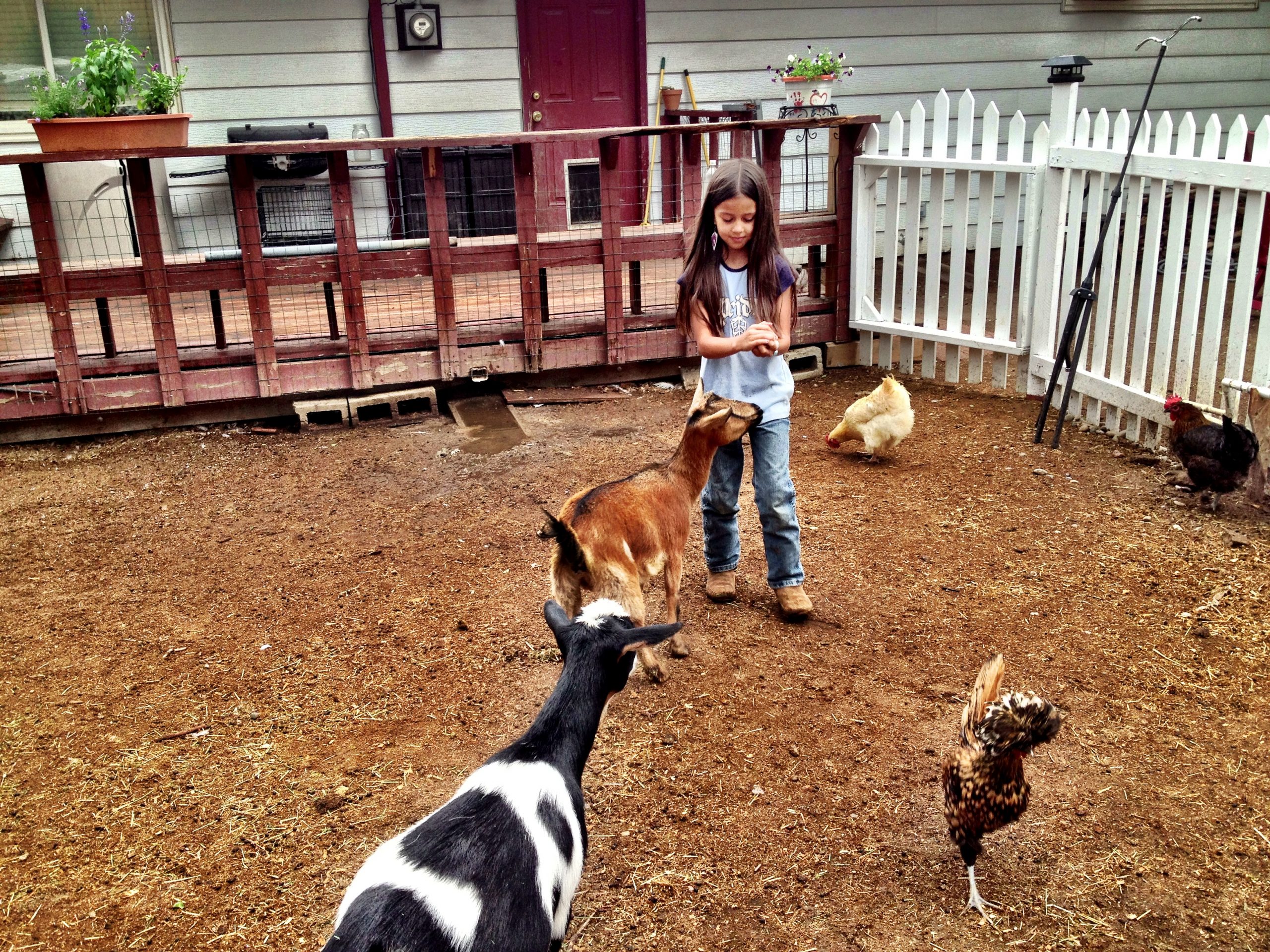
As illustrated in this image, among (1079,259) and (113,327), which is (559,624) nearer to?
(1079,259)

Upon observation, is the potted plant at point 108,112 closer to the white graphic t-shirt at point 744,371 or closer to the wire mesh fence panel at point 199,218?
the wire mesh fence panel at point 199,218

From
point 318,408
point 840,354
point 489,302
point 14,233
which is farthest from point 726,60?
point 14,233

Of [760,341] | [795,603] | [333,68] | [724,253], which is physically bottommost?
[795,603]

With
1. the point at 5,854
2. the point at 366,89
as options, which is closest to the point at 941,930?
the point at 5,854

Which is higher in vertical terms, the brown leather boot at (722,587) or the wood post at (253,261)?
the wood post at (253,261)

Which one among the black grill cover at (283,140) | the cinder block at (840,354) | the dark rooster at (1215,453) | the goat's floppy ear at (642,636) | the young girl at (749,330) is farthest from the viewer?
the black grill cover at (283,140)

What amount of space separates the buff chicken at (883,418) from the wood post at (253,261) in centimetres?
360

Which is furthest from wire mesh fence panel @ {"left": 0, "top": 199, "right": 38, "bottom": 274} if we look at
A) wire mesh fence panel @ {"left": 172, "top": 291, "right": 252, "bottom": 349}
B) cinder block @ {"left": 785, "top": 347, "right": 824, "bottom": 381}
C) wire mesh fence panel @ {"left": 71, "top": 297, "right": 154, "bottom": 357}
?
cinder block @ {"left": 785, "top": 347, "right": 824, "bottom": 381}

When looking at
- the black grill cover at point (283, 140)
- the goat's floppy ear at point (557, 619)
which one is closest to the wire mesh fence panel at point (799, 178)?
the black grill cover at point (283, 140)

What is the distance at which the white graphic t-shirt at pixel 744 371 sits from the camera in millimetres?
4180

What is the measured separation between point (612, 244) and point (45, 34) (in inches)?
243

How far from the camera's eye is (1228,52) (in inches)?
494

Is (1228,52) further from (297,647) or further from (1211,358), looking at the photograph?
(297,647)

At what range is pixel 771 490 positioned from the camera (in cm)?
425
